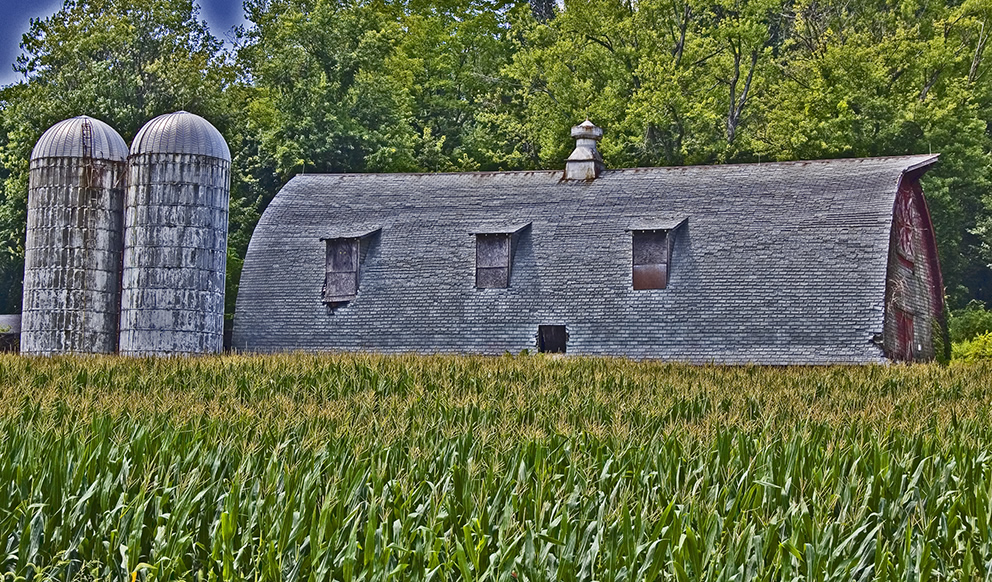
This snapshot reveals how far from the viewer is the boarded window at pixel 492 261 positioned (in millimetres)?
32781

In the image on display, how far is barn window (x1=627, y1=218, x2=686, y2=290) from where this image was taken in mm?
31641

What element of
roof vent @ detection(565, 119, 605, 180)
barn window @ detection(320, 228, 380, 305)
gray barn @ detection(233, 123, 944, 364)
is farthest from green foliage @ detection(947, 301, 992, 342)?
barn window @ detection(320, 228, 380, 305)

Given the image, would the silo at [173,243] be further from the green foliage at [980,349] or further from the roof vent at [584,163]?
the green foliage at [980,349]

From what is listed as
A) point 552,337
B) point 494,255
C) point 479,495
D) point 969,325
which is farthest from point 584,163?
point 479,495

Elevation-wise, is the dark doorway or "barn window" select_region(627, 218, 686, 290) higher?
"barn window" select_region(627, 218, 686, 290)

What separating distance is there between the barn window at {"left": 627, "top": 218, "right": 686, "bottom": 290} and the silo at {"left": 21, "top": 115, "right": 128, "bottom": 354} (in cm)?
1197

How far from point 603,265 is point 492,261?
283 centimetres

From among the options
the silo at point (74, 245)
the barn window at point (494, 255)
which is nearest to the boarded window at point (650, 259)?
the barn window at point (494, 255)

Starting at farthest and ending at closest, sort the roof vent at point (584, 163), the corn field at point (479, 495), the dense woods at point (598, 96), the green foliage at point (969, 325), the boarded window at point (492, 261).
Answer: the dense woods at point (598, 96)
the green foliage at point (969, 325)
the roof vent at point (584, 163)
the boarded window at point (492, 261)
the corn field at point (479, 495)

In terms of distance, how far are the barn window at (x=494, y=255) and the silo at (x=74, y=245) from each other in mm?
8572

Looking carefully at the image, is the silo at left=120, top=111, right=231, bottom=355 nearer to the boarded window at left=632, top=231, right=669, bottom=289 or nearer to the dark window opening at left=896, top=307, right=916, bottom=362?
the boarded window at left=632, top=231, right=669, bottom=289

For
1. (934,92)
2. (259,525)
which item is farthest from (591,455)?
(934,92)

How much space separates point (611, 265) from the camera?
3209cm

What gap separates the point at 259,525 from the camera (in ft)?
27.1
